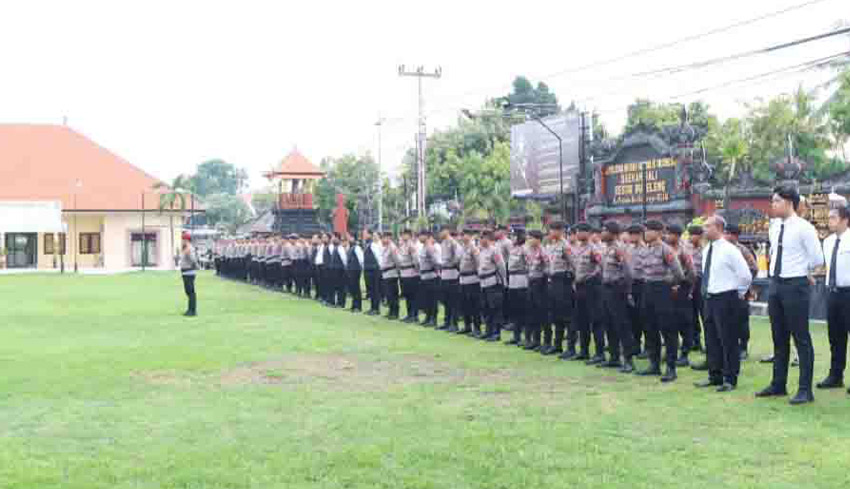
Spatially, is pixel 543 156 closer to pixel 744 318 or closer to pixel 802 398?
pixel 744 318

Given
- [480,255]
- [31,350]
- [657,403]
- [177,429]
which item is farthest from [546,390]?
[31,350]

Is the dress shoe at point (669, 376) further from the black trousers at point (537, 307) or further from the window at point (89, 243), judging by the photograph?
the window at point (89, 243)

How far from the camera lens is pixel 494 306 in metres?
16.4

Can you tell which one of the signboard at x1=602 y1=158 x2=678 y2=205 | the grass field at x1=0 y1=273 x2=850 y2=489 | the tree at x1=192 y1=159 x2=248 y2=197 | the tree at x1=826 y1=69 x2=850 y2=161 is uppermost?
the tree at x1=192 y1=159 x2=248 y2=197

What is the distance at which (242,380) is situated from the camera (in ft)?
37.6

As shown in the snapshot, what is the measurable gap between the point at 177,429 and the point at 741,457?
4562mm

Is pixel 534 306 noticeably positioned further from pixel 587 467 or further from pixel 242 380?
pixel 587 467

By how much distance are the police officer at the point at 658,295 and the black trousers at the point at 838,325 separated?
1.72m

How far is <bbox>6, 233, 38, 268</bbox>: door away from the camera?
5425 centimetres

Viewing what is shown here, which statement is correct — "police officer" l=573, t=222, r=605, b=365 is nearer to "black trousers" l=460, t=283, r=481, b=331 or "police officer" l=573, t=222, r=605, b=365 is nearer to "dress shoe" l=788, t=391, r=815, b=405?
"dress shoe" l=788, t=391, r=815, b=405

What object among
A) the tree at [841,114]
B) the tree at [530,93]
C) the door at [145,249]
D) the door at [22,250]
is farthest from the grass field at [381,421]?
the tree at [530,93]

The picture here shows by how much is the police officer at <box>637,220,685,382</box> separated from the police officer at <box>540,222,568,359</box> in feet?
6.24

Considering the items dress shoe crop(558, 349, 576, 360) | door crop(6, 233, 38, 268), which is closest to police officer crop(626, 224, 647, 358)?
dress shoe crop(558, 349, 576, 360)

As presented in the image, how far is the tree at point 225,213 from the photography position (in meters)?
87.3
